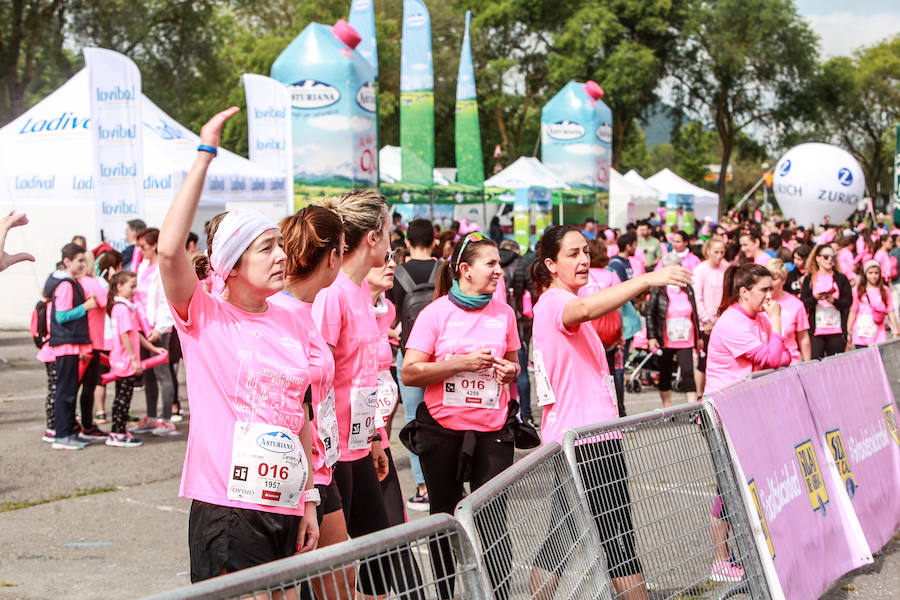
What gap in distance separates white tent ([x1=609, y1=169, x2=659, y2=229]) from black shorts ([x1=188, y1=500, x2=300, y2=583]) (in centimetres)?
3479

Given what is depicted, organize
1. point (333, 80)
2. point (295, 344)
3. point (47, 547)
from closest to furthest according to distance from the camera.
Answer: point (295, 344) < point (47, 547) < point (333, 80)

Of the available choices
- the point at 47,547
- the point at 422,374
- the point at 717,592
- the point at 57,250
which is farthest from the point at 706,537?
the point at 57,250

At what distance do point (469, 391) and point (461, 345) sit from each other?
8.7 inches

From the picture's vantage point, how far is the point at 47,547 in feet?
20.6

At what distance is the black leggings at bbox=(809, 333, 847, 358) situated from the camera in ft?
36.3

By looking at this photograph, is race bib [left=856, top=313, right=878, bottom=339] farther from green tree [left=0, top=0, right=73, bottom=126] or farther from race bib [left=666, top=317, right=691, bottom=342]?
green tree [left=0, top=0, right=73, bottom=126]

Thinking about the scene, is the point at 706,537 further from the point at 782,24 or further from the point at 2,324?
the point at 782,24

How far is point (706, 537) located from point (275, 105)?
15.0 metres

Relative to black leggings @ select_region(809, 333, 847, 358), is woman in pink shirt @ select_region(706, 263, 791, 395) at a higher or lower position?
higher

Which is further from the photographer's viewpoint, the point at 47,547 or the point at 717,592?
the point at 47,547

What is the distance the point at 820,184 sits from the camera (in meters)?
36.1

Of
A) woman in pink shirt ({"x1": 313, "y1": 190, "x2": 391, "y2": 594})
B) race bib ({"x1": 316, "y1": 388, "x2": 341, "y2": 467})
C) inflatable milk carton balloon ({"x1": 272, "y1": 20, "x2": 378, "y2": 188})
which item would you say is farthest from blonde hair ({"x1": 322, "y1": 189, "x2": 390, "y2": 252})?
inflatable milk carton balloon ({"x1": 272, "y1": 20, "x2": 378, "y2": 188})

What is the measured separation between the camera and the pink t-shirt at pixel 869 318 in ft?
37.3

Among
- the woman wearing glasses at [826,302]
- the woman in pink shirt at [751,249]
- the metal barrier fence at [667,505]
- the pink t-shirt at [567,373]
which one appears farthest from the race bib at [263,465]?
the woman in pink shirt at [751,249]
